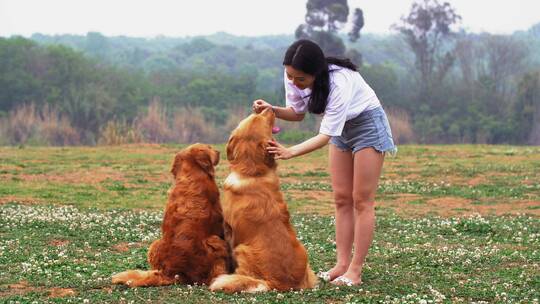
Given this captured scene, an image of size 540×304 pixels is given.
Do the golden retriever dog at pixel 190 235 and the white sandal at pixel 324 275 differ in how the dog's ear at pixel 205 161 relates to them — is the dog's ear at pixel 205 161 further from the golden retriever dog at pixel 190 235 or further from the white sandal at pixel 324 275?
the white sandal at pixel 324 275

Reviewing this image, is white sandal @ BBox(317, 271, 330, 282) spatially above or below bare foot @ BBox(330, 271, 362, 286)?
below

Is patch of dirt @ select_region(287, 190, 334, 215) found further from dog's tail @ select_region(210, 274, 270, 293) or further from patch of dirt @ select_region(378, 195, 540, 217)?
dog's tail @ select_region(210, 274, 270, 293)

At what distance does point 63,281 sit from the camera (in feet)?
26.0

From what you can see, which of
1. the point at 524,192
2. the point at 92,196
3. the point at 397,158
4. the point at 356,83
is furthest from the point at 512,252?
the point at 397,158

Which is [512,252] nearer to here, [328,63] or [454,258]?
[454,258]

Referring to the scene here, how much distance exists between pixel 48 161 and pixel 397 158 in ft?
36.8

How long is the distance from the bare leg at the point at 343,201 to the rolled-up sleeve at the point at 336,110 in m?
0.58

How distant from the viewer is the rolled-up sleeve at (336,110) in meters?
7.41

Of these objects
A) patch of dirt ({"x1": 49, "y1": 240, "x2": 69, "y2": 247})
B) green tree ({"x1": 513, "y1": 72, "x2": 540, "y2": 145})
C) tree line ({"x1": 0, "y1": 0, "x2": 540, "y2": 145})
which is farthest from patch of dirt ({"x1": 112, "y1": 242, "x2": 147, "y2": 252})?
green tree ({"x1": 513, "y1": 72, "x2": 540, "y2": 145})

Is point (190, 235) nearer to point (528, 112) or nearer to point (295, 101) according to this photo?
point (295, 101)

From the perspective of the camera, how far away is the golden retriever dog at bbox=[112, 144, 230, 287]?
7.32m

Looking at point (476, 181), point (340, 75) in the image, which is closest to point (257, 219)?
point (340, 75)

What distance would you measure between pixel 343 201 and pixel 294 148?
3.64ft

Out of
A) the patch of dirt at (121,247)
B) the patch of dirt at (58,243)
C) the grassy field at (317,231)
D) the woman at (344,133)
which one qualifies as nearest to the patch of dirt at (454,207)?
the grassy field at (317,231)
